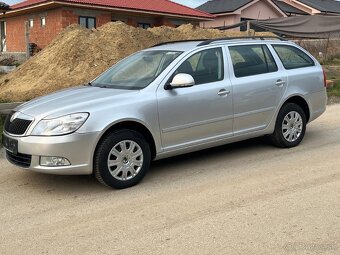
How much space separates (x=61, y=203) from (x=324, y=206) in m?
2.67

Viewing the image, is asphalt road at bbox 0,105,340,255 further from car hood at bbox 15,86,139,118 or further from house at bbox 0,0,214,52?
house at bbox 0,0,214,52


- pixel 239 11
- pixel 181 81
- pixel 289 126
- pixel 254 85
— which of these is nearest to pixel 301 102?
pixel 289 126

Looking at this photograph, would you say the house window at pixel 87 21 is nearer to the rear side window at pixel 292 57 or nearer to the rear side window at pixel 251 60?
the rear side window at pixel 292 57

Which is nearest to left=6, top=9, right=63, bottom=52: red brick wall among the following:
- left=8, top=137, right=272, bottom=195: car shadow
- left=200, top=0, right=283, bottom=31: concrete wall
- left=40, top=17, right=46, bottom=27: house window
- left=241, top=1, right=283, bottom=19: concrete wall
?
left=40, top=17, right=46, bottom=27: house window

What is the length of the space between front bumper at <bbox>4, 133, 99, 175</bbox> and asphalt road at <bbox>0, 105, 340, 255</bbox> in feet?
1.08

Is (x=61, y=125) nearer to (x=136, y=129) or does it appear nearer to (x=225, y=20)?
(x=136, y=129)

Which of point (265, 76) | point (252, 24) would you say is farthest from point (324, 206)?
point (252, 24)

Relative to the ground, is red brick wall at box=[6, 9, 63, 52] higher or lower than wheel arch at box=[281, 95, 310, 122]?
higher

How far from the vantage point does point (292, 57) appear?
7180 mm

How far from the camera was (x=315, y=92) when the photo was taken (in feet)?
23.7

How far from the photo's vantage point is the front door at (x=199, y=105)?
18.5ft

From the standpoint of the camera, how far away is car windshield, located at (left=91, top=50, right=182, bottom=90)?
5.84 m

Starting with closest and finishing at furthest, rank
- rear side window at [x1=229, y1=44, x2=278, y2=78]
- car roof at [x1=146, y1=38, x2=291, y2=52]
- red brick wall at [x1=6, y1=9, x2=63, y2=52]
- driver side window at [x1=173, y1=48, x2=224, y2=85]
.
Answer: driver side window at [x1=173, y1=48, x2=224, y2=85]
car roof at [x1=146, y1=38, x2=291, y2=52]
rear side window at [x1=229, y1=44, x2=278, y2=78]
red brick wall at [x1=6, y1=9, x2=63, y2=52]

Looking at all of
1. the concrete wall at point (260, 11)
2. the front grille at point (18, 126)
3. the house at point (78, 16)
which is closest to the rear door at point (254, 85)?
the front grille at point (18, 126)
